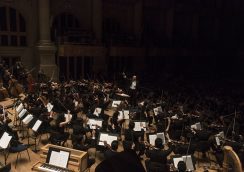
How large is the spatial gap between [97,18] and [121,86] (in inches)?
257

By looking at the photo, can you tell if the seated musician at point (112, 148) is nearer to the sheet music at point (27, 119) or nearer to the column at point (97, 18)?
the sheet music at point (27, 119)

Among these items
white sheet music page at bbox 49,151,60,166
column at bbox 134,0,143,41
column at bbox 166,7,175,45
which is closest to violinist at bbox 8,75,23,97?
white sheet music page at bbox 49,151,60,166

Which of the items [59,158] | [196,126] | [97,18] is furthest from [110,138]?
[97,18]

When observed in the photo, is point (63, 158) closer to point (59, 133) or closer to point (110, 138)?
point (110, 138)

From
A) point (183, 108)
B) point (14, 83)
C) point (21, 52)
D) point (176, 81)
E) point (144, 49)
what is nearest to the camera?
point (183, 108)

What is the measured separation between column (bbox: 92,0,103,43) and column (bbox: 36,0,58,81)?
4068 millimetres

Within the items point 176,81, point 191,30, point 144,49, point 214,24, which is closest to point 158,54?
point 144,49

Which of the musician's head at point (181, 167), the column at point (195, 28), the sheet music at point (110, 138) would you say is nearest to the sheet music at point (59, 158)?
the sheet music at point (110, 138)

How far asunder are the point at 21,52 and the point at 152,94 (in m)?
10.7

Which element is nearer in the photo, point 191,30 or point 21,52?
point 21,52

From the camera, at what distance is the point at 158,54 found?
1013 inches

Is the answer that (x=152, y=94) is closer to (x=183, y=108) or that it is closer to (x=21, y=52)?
(x=183, y=108)

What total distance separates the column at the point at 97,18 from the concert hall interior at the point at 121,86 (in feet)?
0.27

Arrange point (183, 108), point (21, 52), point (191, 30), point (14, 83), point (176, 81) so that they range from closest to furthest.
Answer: point (183, 108)
point (14, 83)
point (21, 52)
point (176, 81)
point (191, 30)
